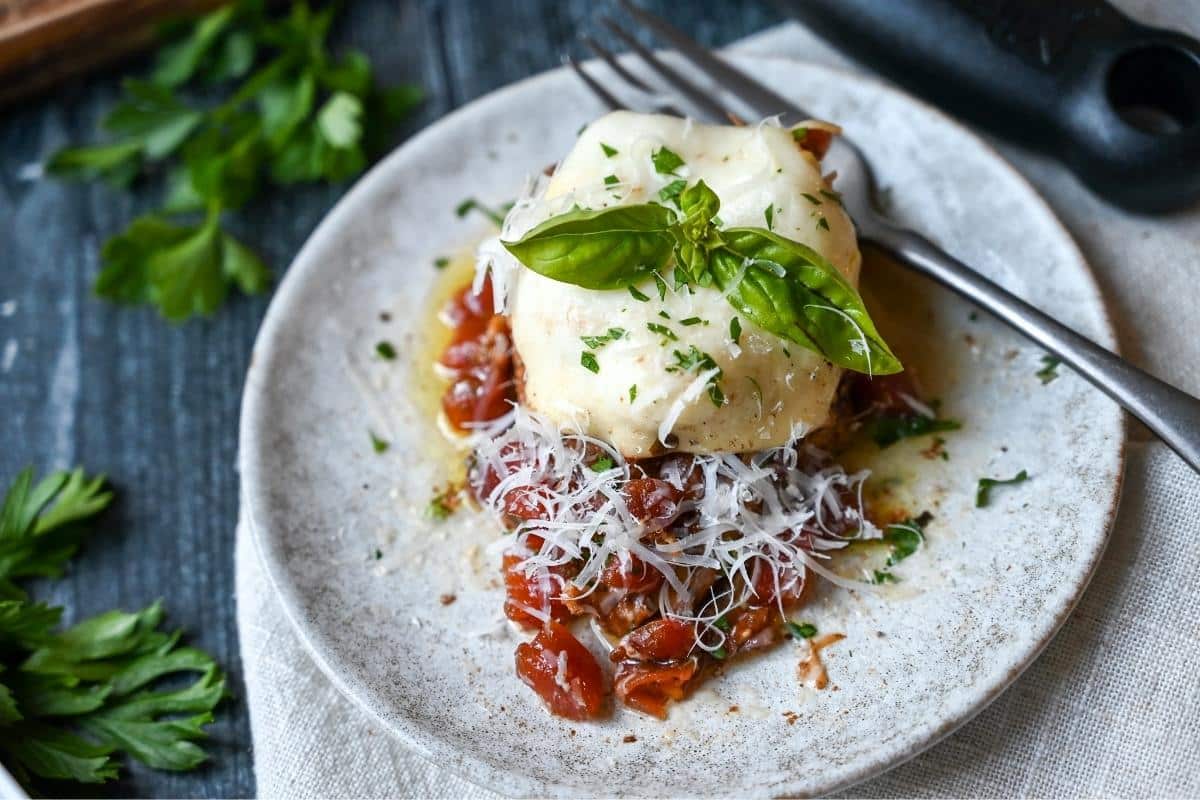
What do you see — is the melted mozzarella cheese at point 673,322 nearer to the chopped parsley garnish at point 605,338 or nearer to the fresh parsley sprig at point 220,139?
the chopped parsley garnish at point 605,338

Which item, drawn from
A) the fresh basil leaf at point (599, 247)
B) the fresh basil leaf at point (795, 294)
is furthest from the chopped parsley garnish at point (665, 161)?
the fresh basil leaf at point (795, 294)

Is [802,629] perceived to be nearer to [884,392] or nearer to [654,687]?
[654,687]

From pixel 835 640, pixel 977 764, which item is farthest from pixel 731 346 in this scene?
pixel 977 764

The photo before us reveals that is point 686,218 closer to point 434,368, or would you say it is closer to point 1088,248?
point 434,368

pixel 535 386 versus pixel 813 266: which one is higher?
pixel 813 266

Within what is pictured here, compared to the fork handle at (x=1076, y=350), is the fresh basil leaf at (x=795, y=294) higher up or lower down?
higher up
